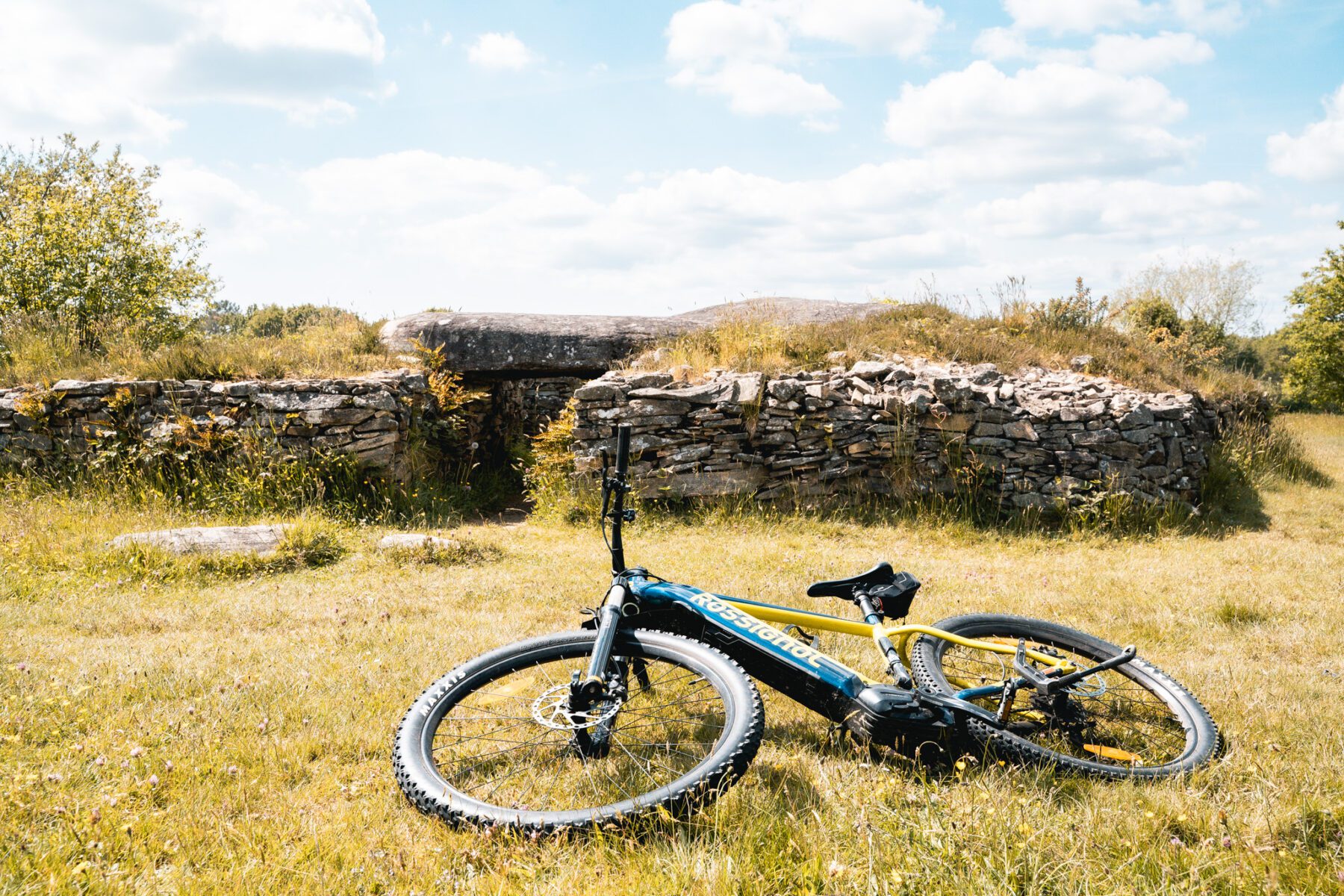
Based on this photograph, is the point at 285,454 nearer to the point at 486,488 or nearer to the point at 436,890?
the point at 486,488

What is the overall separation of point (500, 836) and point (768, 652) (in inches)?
44.2

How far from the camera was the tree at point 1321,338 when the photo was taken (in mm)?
26688

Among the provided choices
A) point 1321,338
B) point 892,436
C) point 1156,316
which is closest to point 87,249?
point 892,436

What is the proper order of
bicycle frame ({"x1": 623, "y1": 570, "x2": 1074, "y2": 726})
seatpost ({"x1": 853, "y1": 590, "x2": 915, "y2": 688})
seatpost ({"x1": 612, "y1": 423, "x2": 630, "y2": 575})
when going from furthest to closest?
seatpost ({"x1": 612, "y1": 423, "x2": 630, "y2": 575}), seatpost ({"x1": 853, "y1": 590, "x2": 915, "y2": 688}), bicycle frame ({"x1": 623, "y1": 570, "x2": 1074, "y2": 726})

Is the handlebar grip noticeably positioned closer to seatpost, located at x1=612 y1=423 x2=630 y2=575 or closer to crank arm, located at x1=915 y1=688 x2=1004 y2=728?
seatpost, located at x1=612 y1=423 x2=630 y2=575

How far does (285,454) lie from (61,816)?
22.3ft

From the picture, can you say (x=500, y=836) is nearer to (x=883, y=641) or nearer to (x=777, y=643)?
(x=777, y=643)

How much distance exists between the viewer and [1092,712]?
11.1 ft

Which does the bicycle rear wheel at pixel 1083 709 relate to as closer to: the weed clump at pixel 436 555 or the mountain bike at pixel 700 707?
the mountain bike at pixel 700 707

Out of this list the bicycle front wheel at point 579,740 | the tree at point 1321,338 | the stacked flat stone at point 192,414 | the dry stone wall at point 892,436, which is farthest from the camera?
the tree at point 1321,338

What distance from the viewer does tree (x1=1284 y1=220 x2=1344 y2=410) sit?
87.6 feet

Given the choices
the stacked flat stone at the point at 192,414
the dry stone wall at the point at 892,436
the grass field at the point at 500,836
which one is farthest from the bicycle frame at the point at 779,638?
the stacked flat stone at the point at 192,414

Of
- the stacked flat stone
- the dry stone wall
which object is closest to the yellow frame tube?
the dry stone wall

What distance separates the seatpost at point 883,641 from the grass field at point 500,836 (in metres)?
0.33
